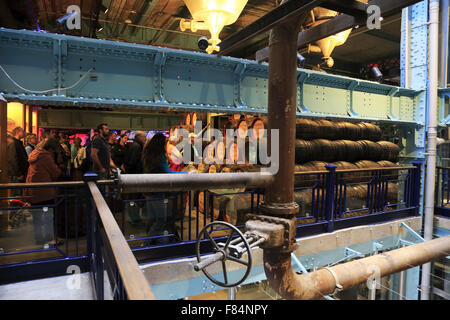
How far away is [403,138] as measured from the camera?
1129cm

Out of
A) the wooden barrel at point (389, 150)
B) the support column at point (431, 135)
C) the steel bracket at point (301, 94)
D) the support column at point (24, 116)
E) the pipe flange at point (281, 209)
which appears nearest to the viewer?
the pipe flange at point (281, 209)

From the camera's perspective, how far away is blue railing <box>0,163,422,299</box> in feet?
16.0

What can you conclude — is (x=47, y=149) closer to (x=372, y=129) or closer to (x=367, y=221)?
(x=367, y=221)

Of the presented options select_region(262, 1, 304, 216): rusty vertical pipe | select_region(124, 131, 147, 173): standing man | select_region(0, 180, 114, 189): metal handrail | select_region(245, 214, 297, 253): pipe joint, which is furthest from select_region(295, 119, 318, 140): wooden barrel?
select_region(0, 180, 114, 189): metal handrail

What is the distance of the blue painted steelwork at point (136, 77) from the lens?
5.48 m

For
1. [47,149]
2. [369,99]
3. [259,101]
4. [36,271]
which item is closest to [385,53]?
[369,99]

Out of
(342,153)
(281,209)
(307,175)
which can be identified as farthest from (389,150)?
(281,209)

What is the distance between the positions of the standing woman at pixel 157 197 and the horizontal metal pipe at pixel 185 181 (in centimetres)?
212

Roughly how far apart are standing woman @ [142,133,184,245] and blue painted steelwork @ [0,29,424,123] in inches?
36.5

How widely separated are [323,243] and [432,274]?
5.19 metres

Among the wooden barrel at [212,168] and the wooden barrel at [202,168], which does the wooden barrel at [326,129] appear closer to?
the wooden barrel at [212,168]

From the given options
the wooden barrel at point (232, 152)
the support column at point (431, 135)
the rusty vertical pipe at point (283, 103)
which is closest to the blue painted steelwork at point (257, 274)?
the support column at point (431, 135)

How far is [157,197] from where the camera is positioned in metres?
6.18

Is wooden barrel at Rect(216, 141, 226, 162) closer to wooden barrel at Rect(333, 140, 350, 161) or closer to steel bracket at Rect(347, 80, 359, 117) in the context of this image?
wooden barrel at Rect(333, 140, 350, 161)
